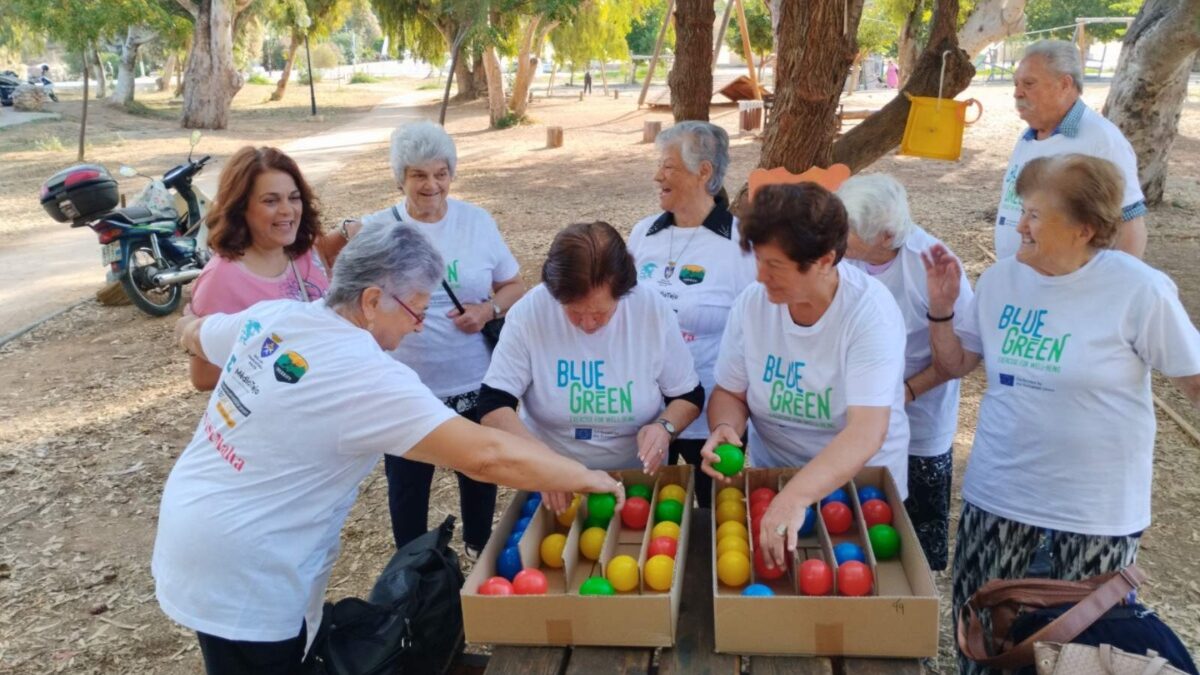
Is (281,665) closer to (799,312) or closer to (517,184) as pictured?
(799,312)

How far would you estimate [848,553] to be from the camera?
237 cm

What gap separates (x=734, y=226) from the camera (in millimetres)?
3486

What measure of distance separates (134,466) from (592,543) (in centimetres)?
440

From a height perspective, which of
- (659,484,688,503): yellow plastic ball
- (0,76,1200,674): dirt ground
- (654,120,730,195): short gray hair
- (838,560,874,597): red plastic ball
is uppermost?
(654,120,730,195): short gray hair

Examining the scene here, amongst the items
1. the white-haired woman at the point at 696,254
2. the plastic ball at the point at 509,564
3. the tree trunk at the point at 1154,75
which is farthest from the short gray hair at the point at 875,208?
the tree trunk at the point at 1154,75

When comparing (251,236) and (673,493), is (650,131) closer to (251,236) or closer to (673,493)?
(251,236)

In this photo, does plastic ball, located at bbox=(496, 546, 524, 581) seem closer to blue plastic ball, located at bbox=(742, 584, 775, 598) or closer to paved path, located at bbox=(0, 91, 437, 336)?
blue plastic ball, located at bbox=(742, 584, 775, 598)

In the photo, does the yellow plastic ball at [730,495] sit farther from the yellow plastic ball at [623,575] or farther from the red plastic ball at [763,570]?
the yellow plastic ball at [623,575]

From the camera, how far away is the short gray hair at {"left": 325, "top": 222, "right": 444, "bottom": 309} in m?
2.36

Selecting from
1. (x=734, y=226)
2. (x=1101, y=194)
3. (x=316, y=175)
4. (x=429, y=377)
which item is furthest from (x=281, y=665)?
(x=316, y=175)

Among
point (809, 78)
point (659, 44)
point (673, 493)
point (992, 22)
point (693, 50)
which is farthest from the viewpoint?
point (659, 44)

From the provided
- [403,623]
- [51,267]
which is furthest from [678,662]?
[51,267]

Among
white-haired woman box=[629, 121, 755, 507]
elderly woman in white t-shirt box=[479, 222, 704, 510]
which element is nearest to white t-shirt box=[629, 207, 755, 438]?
white-haired woman box=[629, 121, 755, 507]

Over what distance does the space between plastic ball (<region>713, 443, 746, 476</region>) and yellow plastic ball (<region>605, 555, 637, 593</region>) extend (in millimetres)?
473
